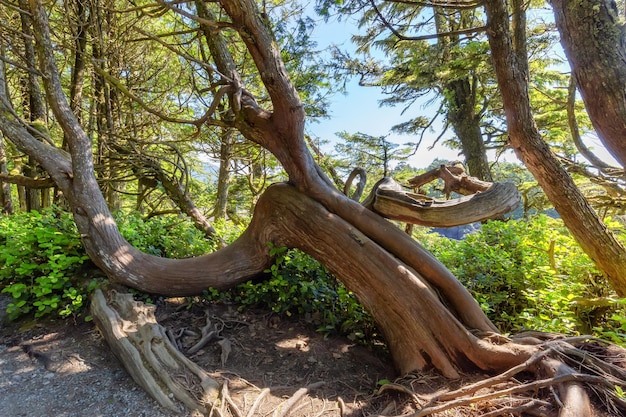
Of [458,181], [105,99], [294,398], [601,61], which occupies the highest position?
[105,99]

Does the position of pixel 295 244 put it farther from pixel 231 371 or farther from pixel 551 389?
pixel 551 389

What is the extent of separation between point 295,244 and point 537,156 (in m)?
3.17

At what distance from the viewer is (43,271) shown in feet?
11.2

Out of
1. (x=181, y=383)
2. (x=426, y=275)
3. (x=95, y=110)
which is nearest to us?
(x=181, y=383)

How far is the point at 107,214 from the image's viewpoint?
12.3 ft

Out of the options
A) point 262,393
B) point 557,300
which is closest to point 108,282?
point 262,393

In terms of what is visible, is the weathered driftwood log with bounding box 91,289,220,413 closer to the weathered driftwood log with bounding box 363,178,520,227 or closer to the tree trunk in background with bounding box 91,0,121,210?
the weathered driftwood log with bounding box 363,178,520,227

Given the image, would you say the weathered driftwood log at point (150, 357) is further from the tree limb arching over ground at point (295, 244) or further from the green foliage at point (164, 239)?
the green foliage at point (164, 239)

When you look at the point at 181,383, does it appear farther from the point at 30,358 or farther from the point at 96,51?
the point at 96,51

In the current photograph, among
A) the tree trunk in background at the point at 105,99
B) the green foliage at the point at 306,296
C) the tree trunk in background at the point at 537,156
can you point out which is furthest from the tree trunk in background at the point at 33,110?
the tree trunk in background at the point at 537,156

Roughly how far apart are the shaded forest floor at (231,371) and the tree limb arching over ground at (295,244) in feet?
1.09

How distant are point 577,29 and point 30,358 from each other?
243 inches

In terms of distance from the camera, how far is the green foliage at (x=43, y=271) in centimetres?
320

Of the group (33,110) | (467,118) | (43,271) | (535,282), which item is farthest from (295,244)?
(467,118)
